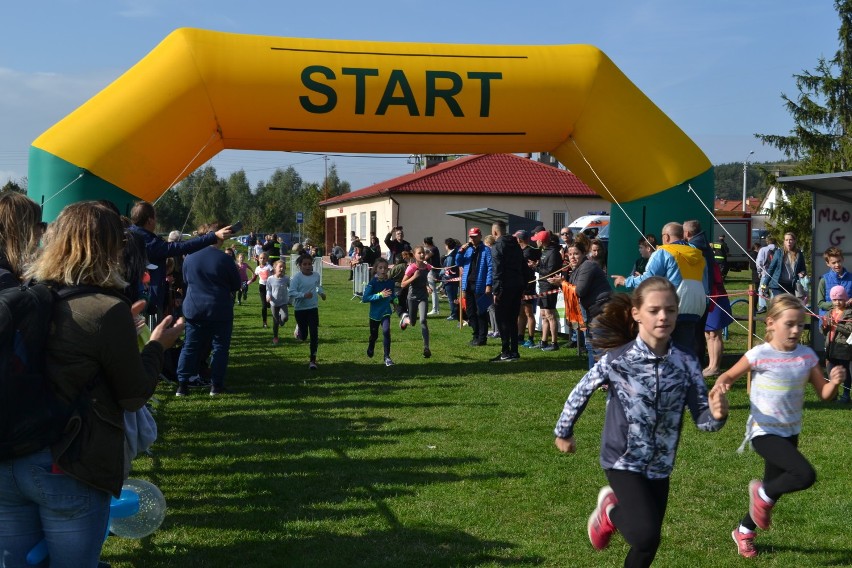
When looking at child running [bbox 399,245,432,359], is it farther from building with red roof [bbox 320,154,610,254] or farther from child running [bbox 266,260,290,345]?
building with red roof [bbox 320,154,610,254]

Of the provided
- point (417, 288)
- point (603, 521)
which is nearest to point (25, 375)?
point (603, 521)

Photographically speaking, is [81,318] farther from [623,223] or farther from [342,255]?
[342,255]

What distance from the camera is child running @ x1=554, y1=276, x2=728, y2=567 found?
4.30 meters

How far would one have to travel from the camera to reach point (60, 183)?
10844 mm

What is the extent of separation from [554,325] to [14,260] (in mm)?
12088

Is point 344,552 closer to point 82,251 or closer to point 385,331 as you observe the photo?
point 82,251

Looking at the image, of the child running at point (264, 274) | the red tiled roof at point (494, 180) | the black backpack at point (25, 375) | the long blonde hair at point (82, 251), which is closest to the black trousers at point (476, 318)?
the child running at point (264, 274)

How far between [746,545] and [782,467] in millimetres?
546

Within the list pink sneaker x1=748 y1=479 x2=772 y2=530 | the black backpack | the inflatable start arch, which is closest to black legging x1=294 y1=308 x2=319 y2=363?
the inflatable start arch

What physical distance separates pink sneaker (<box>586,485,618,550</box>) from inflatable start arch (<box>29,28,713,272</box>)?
26.6ft

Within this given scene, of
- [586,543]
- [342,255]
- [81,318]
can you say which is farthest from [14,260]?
[342,255]

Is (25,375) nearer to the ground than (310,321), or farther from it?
farther from it

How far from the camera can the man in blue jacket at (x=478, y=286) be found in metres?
15.5

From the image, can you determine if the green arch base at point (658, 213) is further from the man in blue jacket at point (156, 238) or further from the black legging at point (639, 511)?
the black legging at point (639, 511)
